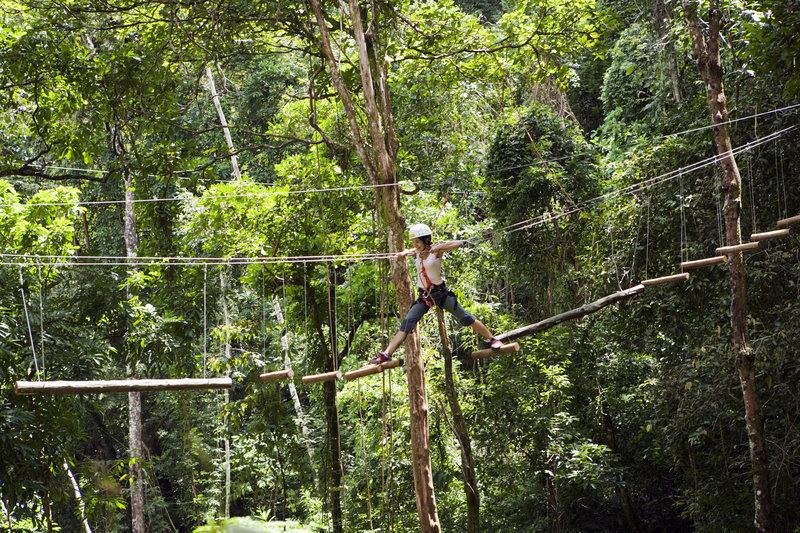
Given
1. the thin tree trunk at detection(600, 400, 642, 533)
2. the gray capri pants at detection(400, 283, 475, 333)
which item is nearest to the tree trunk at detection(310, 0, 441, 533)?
the gray capri pants at detection(400, 283, 475, 333)

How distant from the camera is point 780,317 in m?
5.68

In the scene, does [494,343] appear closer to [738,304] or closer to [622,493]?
[738,304]

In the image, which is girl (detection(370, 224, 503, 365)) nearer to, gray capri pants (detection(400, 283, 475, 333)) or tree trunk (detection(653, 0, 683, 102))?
gray capri pants (detection(400, 283, 475, 333))

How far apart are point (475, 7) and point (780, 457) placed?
1212 cm

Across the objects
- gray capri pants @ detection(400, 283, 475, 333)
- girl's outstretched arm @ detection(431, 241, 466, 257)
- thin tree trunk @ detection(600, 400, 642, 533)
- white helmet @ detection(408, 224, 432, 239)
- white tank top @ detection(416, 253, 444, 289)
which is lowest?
thin tree trunk @ detection(600, 400, 642, 533)

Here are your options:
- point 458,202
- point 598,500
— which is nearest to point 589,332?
point 598,500

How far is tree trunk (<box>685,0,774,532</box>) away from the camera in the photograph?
5.37 m

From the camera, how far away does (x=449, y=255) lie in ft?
25.9

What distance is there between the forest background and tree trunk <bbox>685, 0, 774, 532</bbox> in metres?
0.17

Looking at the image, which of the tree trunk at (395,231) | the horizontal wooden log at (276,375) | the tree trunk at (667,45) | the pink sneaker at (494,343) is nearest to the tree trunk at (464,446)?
the tree trunk at (395,231)

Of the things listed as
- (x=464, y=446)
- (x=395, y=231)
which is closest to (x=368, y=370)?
(x=395, y=231)

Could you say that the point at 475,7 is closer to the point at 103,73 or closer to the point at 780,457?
the point at 103,73

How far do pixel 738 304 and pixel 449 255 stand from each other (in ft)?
10.6

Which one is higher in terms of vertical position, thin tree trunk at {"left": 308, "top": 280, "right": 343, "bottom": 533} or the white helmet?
the white helmet
